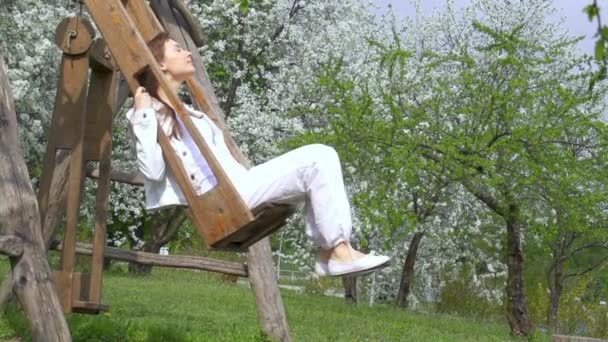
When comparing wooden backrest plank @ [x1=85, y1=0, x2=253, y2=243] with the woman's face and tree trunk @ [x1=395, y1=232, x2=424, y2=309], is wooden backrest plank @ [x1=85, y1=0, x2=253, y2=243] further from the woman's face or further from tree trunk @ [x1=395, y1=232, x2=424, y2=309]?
tree trunk @ [x1=395, y1=232, x2=424, y2=309]

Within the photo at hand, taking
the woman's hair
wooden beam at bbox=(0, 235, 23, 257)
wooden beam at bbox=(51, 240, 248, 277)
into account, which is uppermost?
the woman's hair

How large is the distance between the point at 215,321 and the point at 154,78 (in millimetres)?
7188

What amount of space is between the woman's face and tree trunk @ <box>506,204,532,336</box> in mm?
13941

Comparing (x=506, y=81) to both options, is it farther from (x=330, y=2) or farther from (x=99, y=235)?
(x=99, y=235)

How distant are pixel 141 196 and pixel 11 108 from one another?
1657 cm

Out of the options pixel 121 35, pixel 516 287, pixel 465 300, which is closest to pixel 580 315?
pixel 465 300

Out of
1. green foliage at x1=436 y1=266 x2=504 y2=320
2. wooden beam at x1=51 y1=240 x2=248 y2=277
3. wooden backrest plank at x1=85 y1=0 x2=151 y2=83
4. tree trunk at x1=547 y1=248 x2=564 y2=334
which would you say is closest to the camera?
wooden backrest plank at x1=85 y1=0 x2=151 y2=83

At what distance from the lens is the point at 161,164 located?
5773 mm

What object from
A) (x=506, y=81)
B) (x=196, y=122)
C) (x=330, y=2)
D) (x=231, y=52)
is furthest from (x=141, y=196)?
(x=196, y=122)

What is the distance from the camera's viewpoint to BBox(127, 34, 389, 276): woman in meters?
5.67

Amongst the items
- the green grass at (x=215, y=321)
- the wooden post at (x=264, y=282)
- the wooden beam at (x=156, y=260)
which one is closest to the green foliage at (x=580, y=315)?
the green grass at (x=215, y=321)

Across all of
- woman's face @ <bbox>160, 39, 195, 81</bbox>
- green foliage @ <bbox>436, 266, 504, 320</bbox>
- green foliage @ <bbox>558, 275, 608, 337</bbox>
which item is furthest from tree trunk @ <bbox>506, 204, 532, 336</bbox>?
woman's face @ <bbox>160, 39, 195, 81</bbox>

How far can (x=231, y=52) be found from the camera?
2409 centimetres

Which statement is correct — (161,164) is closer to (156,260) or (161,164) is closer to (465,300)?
(156,260)
